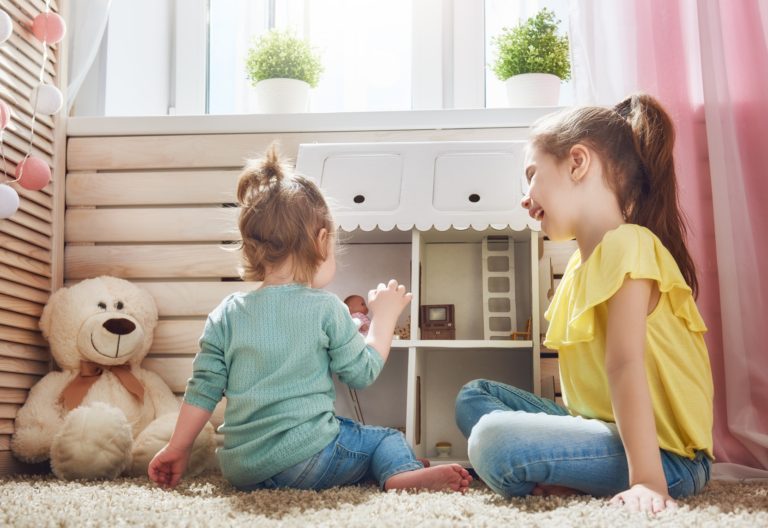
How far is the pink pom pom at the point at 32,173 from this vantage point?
1544 millimetres

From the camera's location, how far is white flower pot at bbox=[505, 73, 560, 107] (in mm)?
1888

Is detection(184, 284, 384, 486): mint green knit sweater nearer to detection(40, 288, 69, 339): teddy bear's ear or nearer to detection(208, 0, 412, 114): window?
detection(40, 288, 69, 339): teddy bear's ear

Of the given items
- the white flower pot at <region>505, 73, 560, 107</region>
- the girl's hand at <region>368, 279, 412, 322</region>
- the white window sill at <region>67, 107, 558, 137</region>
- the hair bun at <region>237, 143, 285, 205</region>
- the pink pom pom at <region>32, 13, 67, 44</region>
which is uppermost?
the pink pom pom at <region>32, 13, 67, 44</region>

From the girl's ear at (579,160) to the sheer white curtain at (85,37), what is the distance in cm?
118

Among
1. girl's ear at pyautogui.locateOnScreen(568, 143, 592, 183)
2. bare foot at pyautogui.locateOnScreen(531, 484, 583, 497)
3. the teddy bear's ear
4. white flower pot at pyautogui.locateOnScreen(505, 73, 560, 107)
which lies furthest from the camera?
white flower pot at pyautogui.locateOnScreen(505, 73, 560, 107)

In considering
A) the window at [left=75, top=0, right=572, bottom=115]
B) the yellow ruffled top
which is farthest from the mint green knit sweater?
the window at [left=75, top=0, right=572, bottom=115]

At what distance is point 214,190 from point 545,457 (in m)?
1.09

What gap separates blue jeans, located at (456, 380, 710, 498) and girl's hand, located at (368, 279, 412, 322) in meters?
0.28

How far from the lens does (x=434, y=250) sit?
171 cm

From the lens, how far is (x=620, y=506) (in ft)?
2.94

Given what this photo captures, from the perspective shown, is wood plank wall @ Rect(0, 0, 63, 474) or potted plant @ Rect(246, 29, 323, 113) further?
potted plant @ Rect(246, 29, 323, 113)

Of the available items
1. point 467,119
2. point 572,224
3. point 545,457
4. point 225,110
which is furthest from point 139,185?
point 545,457

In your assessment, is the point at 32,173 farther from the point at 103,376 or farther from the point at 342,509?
the point at 342,509

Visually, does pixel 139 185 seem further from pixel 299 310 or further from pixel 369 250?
pixel 299 310
